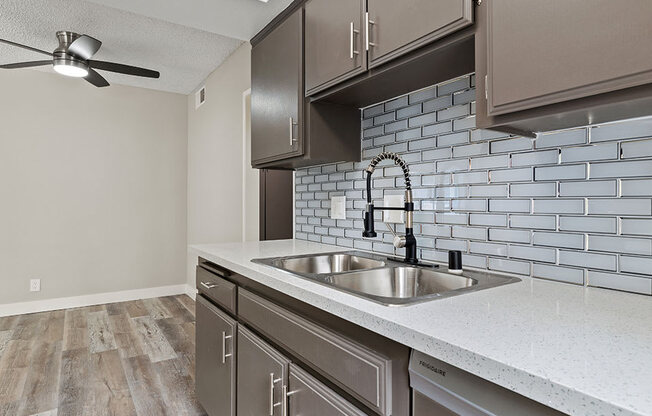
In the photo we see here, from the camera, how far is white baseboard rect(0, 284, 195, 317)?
410cm

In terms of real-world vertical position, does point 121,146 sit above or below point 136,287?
above

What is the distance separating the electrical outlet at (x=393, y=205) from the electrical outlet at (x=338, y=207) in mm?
353

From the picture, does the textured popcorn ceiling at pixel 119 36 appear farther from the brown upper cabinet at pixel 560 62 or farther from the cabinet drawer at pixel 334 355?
the brown upper cabinet at pixel 560 62

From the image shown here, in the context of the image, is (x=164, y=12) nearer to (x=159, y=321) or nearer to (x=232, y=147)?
(x=232, y=147)

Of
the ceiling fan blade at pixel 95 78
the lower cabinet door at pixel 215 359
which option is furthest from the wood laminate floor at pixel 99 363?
the ceiling fan blade at pixel 95 78

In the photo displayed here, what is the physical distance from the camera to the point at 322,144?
73.0 inches

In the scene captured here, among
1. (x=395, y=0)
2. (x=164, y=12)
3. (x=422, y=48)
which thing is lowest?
(x=422, y=48)

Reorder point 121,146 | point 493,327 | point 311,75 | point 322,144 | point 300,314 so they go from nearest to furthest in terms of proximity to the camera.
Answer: point 493,327
point 300,314
point 311,75
point 322,144
point 121,146

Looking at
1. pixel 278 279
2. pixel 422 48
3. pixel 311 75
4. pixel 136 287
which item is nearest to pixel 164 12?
pixel 311 75

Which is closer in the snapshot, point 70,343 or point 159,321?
point 70,343

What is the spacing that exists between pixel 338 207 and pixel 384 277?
2.43ft

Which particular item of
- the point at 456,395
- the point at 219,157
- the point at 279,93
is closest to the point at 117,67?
the point at 219,157

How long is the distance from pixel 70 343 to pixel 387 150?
324cm

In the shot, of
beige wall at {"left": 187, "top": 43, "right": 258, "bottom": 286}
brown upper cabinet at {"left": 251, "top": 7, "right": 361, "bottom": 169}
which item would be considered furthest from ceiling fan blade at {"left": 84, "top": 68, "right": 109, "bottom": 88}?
brown upper cabinet at {"left": 251, "top": 7, "right": 361, "bottom": 169}
